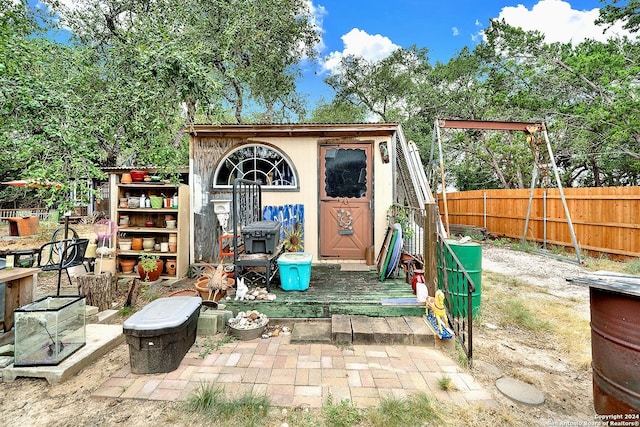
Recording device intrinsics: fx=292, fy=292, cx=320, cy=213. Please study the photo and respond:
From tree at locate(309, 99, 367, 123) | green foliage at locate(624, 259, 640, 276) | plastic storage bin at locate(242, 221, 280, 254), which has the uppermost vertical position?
tree at locate(309, 99, 367, 123)

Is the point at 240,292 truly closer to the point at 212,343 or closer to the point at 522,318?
the point at 212,343

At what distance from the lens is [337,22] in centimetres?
1380

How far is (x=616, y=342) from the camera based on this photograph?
180 cm

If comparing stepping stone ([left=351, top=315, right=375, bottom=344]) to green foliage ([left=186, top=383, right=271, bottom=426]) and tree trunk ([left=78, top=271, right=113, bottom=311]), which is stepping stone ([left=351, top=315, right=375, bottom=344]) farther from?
tree trunk ([left=78, top=271, right=113, bottom=311])

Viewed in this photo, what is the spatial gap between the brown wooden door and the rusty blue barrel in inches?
146

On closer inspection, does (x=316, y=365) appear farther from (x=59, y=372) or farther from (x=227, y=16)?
(x=227, y=16)

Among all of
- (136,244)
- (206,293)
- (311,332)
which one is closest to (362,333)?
(311,332)

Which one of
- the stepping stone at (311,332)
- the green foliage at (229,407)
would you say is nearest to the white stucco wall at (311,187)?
the stepping stone at (311,332)

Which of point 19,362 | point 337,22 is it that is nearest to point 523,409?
point 19,362

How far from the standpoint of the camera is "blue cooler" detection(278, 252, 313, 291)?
3908 mm

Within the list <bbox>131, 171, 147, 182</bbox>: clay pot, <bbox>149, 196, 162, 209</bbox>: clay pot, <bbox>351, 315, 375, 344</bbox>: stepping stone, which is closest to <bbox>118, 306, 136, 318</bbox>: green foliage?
<bbox>149, 196, 162, 209</bbox>: clay pot

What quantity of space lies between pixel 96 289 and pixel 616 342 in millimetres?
5380

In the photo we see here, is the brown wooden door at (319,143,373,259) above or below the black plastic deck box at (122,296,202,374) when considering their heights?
above

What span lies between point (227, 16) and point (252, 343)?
10763 millimetres
